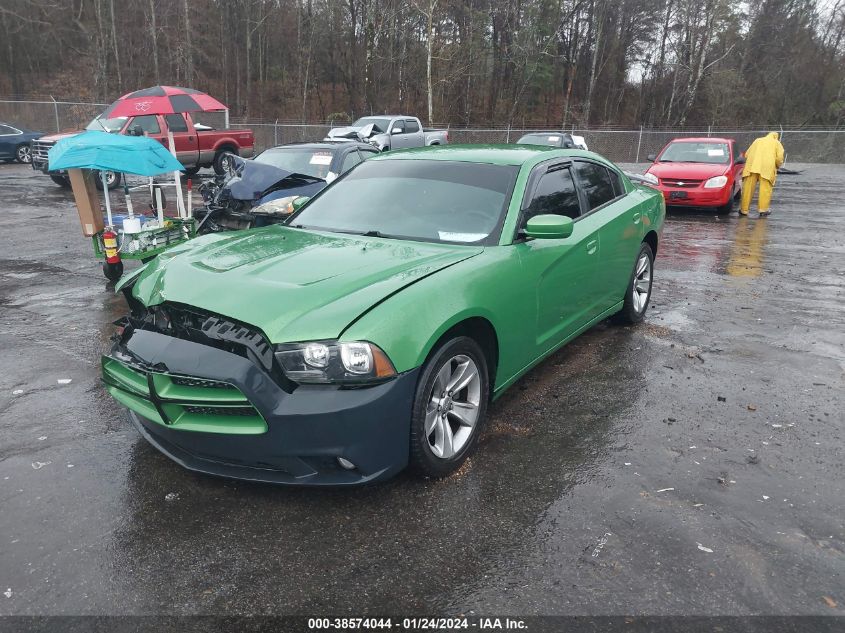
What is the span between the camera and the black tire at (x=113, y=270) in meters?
6.97

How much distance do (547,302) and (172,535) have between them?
2.55 meters

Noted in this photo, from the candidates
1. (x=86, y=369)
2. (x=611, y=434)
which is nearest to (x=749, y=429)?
(x=611, y=434)

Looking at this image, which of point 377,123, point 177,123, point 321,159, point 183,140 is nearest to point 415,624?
point 321,159

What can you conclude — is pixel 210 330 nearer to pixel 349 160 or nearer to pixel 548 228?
pixel 548 228

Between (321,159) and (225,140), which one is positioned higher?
(321,159)

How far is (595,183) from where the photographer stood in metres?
5.19

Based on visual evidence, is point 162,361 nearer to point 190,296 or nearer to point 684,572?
point 190,296

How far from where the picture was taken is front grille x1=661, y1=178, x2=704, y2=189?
45.2ft

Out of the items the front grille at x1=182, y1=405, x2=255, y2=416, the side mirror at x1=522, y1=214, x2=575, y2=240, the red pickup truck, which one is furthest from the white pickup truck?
the front grille at x1=182, y1=405, x2=255, y2=416

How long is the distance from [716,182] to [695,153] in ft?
5.26

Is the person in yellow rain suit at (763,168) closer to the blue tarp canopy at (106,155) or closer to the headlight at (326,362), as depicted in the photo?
the blue tarp canopy at (106,155)

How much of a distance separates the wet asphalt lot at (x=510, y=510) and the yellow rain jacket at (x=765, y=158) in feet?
31.9

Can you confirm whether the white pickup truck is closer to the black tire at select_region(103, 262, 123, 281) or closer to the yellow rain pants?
the yellow rain pants

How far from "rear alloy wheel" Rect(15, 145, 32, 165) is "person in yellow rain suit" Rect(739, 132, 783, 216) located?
75.9 ft
